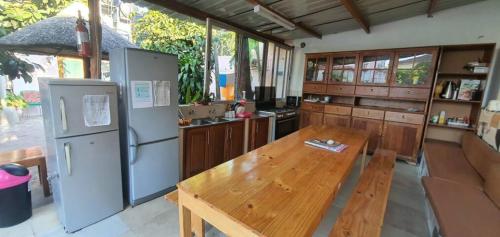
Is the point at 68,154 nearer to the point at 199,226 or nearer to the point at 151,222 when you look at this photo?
the point at 151,222

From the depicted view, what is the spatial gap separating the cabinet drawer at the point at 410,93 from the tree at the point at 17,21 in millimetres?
5228

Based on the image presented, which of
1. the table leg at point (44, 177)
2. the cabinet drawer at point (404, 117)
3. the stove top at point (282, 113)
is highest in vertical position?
the cabinet drawer at point (404, 117)

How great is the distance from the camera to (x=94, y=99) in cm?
177

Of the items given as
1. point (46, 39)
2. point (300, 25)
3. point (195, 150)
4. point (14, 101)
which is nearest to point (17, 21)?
point (46, 39)

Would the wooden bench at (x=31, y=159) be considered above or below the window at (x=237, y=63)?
below

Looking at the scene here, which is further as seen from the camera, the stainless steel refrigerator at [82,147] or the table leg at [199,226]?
the stainless steel refrigerator at [82,147]

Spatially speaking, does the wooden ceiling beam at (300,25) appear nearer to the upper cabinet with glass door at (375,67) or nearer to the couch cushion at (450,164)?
the upper cabinet with glass door at (375,67)

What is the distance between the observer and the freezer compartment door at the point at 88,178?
5.56 ft

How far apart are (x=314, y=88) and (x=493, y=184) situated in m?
3.20

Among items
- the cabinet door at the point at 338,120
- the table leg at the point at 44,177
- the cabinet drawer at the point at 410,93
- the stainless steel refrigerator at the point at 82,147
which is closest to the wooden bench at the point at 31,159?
the table leg at the point at 44,177

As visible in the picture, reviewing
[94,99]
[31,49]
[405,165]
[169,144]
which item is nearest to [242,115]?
[169,144]

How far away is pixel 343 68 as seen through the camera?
433cm

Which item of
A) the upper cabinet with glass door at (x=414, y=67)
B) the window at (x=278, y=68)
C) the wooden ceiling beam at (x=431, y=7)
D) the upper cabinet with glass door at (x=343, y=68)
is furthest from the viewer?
the window at (x=278, y=68)

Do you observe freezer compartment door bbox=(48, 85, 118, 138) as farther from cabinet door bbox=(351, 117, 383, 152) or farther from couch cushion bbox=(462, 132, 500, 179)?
cabinet door bbox=(351, 117, 383, 152)
